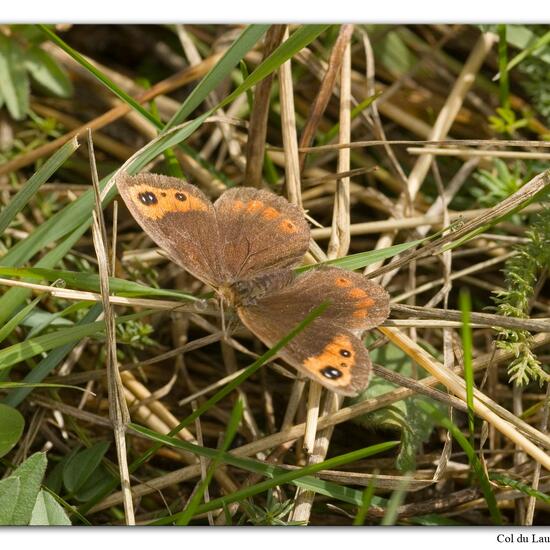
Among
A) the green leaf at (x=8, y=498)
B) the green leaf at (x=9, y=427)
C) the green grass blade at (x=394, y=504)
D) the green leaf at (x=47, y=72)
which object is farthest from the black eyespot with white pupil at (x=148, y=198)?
the green leaf at (x=47, y=72)

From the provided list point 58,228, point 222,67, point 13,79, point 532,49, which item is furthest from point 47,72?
point 532,49

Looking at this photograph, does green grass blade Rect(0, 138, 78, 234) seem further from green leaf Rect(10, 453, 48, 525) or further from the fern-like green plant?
the fern-like green plant

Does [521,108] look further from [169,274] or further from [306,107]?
[169,274]

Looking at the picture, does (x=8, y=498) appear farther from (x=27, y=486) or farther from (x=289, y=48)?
(x=289, y=48)

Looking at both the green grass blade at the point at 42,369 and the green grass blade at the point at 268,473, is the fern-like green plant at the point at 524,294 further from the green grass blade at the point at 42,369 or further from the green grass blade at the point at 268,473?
the green grass blade at the point at 42,369

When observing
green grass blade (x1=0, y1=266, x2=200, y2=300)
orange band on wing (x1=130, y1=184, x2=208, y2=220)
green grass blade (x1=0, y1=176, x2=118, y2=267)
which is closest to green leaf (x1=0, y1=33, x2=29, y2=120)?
green grass blade (x1=0, y1=176, x2=118, y2=267)
